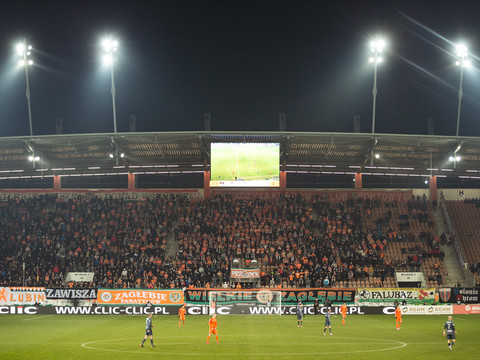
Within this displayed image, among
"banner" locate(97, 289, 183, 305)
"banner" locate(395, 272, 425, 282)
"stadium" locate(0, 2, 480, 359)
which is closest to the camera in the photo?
"stadium" locate(0, 2, 480, 359)

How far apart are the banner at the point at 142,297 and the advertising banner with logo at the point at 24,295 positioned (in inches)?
204

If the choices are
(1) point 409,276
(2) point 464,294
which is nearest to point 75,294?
(1) point 409,276

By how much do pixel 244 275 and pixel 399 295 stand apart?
1364 centimetres

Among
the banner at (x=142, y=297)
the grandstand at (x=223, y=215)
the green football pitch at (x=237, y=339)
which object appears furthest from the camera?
the grandstand at (x=223, y=215)

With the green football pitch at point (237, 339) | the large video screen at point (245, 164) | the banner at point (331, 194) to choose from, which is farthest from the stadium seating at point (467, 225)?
the large video screen at point (245, 164)

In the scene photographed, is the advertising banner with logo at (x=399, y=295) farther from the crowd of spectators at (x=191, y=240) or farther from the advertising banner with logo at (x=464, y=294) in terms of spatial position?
the crowd of spectators at (x=191, y=240)

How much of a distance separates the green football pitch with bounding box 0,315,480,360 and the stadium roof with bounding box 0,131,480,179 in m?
17.7

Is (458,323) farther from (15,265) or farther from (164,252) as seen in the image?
(15,265)

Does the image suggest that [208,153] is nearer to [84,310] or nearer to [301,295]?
[301,295]

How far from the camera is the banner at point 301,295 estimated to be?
43.8 m

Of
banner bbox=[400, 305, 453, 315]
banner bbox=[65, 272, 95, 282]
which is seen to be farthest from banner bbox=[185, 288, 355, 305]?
banner bbox=[65, 272, 95, 282]

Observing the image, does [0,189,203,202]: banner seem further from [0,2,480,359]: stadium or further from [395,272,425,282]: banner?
[395,272,425,282]: banner

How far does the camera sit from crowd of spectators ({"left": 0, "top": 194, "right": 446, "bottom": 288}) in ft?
159

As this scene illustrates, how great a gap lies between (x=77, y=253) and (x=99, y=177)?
17132 mm
